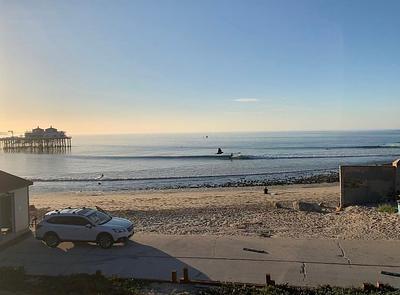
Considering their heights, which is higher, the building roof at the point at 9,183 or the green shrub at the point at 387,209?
the building roof at the point at 9,183

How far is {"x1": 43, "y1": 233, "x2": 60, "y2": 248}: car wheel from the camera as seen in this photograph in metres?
16.7

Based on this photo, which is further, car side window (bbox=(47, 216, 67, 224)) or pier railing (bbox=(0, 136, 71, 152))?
pier railing (bbox=(0, 136, 71, 152))

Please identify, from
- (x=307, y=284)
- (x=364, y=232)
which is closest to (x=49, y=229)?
(x=307, y=284)

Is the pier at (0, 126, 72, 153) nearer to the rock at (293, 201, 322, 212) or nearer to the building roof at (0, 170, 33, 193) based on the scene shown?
the rock at (293, 201, 322, 212)

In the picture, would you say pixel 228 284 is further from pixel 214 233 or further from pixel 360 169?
pixel 360 169

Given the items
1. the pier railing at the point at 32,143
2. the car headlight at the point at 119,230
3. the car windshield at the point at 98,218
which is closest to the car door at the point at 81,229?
the car windshield at the point at 98,218

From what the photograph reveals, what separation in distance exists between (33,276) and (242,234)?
8555 millimetres

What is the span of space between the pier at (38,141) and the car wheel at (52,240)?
128370mm

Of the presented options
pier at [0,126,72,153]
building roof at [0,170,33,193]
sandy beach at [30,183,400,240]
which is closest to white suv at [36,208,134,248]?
building roof at [0,170,33,193]

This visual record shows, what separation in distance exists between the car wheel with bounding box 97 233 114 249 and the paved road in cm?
27

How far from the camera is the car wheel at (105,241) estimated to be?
53.8ft

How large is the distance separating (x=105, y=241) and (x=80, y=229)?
103cm

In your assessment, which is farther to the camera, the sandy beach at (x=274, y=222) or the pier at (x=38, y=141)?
the pier at (x=38, y=141)

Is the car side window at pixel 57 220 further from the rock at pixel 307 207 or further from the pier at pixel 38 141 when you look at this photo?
the pier at pixel 38 141
